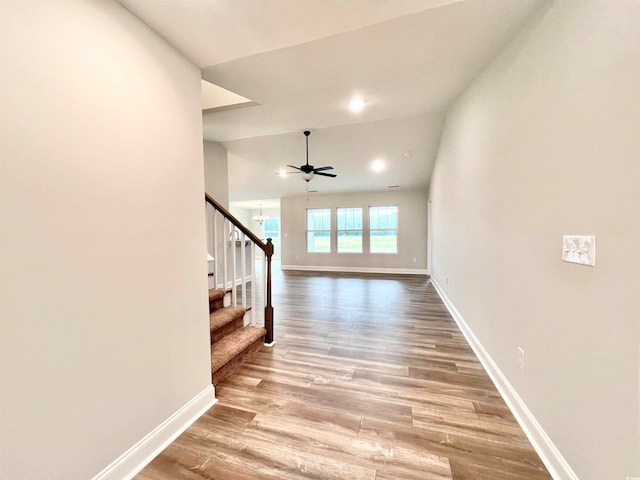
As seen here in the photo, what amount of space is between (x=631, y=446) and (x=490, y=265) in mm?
1404

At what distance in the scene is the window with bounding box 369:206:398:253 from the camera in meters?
7.77

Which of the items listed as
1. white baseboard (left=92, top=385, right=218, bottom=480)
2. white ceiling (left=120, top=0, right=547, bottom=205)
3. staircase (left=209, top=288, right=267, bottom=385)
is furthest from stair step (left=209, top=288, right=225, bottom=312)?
white ceiling (left=120, top=0, right=547, bottom=205)

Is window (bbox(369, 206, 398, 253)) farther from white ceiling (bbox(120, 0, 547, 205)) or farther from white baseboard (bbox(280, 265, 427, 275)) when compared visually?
white ceiling (bbox(120, 0, 547, 205))

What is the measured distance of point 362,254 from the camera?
317 inches

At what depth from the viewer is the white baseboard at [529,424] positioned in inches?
48.7

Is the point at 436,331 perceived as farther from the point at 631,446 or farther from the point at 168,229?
the point at 168,229

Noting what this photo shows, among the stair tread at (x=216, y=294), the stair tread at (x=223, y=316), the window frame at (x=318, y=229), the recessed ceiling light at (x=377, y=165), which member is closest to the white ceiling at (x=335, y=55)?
the recessed ceiling light at (x=377, y=165)

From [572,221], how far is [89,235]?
7.06 ft

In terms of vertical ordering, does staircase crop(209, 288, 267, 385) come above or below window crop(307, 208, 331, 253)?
below

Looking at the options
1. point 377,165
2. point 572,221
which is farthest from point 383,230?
point 572,221

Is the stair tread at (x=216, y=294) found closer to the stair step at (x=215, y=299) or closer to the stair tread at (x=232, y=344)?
the stair step at (x=215, y=299)

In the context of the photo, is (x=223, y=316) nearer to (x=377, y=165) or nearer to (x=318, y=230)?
(x=377, y=165)

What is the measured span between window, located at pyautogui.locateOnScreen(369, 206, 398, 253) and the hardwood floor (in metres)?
4.90

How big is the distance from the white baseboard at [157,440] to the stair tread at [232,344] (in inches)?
10.1
